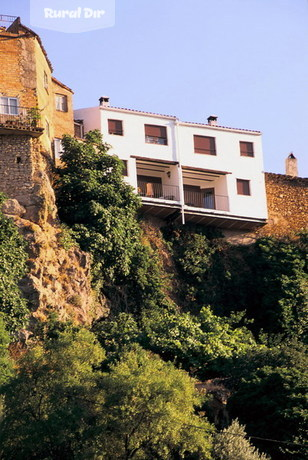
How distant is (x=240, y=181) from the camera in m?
65.2

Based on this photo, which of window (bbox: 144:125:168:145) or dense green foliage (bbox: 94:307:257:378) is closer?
dense green foliage (bbox: 94:307:257:378)

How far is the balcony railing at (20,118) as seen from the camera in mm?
55531

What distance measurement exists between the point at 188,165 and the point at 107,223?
9.60 m

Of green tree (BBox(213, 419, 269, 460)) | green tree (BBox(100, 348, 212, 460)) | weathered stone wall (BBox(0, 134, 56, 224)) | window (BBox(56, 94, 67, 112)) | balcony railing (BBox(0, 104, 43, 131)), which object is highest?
window (BBox(56, 94, 67, 112))

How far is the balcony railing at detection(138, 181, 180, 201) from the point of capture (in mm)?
62750

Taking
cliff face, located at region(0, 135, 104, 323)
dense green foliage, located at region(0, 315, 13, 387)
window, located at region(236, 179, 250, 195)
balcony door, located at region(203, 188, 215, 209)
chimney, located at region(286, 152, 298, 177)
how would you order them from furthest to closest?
chimney, located at region(286, 152, 298, 177) < window, located at region(236, 179, 250, 195) < balcony door, located at region(203, 188, 215, 209) < cliff face, located at region(0, 135, 104, 323) < dense green foliage, located at region(0, 315, 13, 387)

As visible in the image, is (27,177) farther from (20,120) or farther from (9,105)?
(9,105)

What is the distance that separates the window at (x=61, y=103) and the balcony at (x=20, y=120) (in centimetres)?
513

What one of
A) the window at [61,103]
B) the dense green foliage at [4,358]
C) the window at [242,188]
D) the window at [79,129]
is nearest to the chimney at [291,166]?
the window at [242,188]

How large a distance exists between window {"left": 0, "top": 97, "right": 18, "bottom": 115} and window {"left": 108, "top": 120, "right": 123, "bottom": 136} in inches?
280

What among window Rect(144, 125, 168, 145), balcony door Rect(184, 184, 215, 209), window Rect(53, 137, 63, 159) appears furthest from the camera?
balcony door Rect(184, 184, 215, 209)

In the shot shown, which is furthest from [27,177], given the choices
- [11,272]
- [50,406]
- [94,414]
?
[94,414]

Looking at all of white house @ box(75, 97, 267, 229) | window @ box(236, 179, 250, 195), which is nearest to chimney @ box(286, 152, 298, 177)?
white house @ box(75, 97, 267, 229)

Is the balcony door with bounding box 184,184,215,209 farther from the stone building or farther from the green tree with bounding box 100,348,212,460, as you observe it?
the green tree with bounding box 100,348,212,460
